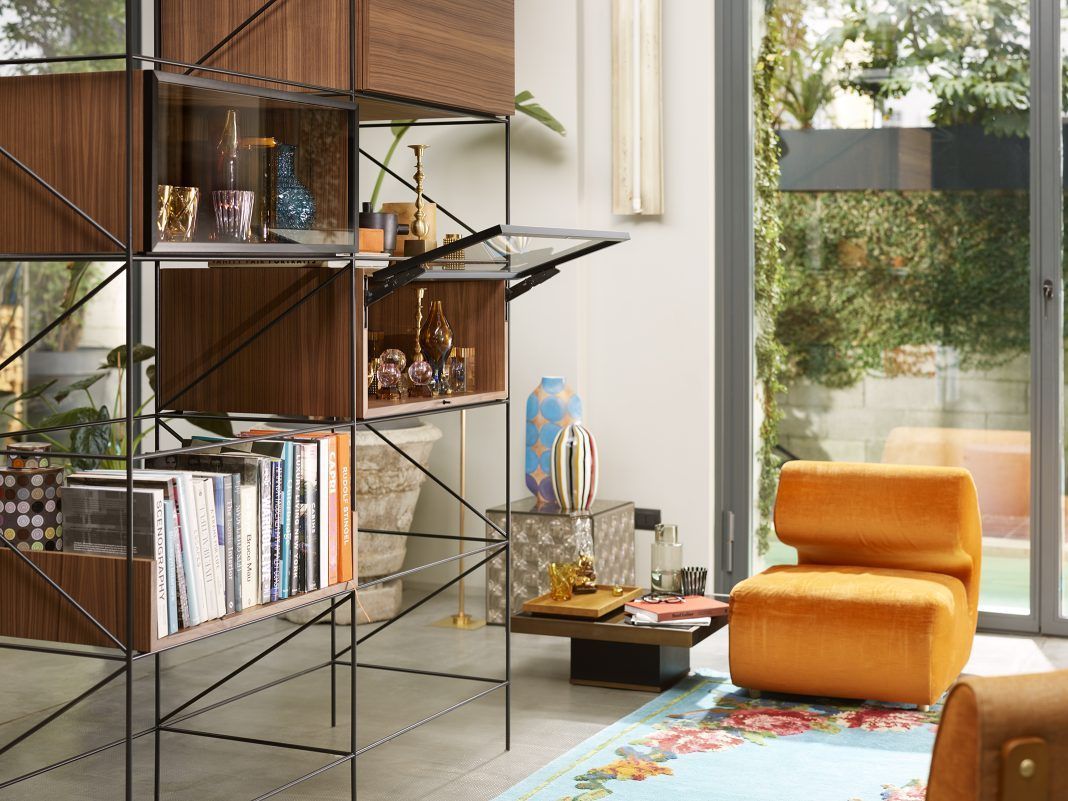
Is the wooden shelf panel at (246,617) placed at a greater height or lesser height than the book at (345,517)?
lesser

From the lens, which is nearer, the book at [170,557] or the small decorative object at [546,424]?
the book at [170,557]

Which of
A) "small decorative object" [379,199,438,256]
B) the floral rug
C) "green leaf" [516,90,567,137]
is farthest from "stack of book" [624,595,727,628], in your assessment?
"green leaf" [516,90,567,137]

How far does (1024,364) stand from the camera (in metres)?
5.41

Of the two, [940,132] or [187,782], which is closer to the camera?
[187,782]

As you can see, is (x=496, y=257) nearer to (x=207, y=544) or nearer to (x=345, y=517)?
(x=345, y=517)

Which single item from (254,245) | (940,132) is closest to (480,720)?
(254,245)

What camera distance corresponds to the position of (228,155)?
9.92 ft

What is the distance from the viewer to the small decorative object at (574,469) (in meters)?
5.32

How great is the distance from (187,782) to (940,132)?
3.78 m

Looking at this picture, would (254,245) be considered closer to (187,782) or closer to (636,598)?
(187,782)

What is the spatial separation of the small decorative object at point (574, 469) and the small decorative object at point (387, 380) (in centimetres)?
182

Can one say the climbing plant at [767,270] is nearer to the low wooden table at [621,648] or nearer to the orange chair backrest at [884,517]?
the orange chair backrest at [884,517]

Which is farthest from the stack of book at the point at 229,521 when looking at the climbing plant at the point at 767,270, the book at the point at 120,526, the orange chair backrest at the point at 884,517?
the climbing plant at the point at 767,270

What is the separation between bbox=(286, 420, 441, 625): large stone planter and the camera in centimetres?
550
